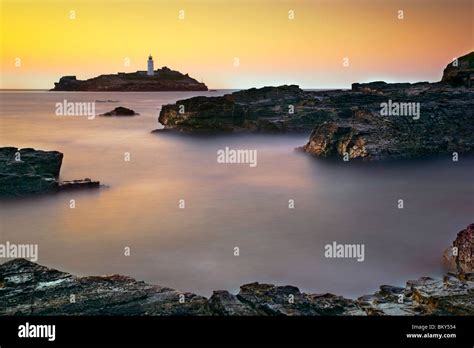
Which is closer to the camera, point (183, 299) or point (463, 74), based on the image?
point (183, 299)

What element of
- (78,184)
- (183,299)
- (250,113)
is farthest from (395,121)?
(183,299)

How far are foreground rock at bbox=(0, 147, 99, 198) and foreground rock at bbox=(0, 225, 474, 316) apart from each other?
494cm

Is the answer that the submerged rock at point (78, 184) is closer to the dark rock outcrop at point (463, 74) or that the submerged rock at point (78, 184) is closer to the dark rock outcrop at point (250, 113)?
the dark rock outcrop at point (250, 113)

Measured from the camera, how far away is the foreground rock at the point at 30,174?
906 cm

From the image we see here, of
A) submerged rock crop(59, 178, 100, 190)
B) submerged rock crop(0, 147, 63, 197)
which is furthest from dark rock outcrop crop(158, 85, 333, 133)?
submerged rock crop(0, 147, 63, 197)

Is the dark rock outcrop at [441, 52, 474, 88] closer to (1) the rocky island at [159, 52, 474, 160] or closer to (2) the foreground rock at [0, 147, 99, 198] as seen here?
(1) the rocky island at [159, 52, 474, 160]

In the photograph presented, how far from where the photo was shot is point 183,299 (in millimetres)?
4066

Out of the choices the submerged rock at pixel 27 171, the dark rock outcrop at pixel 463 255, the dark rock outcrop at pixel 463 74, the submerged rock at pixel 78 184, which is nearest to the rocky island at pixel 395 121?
the dark rock outcrop at pixel 463 74

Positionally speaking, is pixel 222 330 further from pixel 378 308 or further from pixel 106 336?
pixel 378 308

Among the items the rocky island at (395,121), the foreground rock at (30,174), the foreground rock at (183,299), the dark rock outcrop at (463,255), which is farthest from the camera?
the rocky island at (395,121)

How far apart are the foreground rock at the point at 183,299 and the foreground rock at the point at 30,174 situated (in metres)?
4.94

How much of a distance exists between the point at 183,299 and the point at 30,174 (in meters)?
6.71

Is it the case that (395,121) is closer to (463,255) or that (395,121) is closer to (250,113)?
(463,255)

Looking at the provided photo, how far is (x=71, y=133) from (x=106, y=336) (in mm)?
14558
